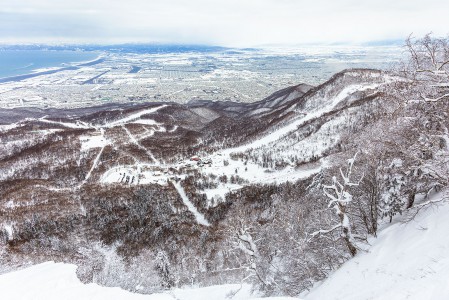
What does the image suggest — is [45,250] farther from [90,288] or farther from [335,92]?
[335,92]

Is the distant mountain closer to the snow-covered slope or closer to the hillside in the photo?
the hillside

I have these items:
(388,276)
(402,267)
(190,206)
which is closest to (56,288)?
(388,276)

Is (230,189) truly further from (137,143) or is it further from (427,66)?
(427,66)

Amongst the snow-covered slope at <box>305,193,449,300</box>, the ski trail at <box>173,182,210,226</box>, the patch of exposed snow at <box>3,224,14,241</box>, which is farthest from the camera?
the ski trail at <box>173,182,210,226</box>

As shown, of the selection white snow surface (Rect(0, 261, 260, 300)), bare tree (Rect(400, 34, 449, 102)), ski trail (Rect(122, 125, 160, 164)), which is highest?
bare tree (Rect(400, 34, 449, 102))

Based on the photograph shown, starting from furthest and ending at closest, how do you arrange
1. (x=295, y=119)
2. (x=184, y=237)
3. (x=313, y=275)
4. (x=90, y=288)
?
(x=295, y=119)
(x=184, y=237)
(x=313, y=275)
(x=90, y=288)

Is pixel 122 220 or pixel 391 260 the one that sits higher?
pixel 391 260

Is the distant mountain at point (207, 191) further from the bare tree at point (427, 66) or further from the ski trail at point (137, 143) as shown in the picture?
the bare tree at point (427, 66)

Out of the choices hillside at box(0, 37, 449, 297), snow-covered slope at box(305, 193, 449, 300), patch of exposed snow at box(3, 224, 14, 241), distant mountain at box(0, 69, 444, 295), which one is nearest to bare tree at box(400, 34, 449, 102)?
hillside at box(0, 37, 449, 297)

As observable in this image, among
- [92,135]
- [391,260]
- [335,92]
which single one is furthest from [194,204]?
[335,92]
